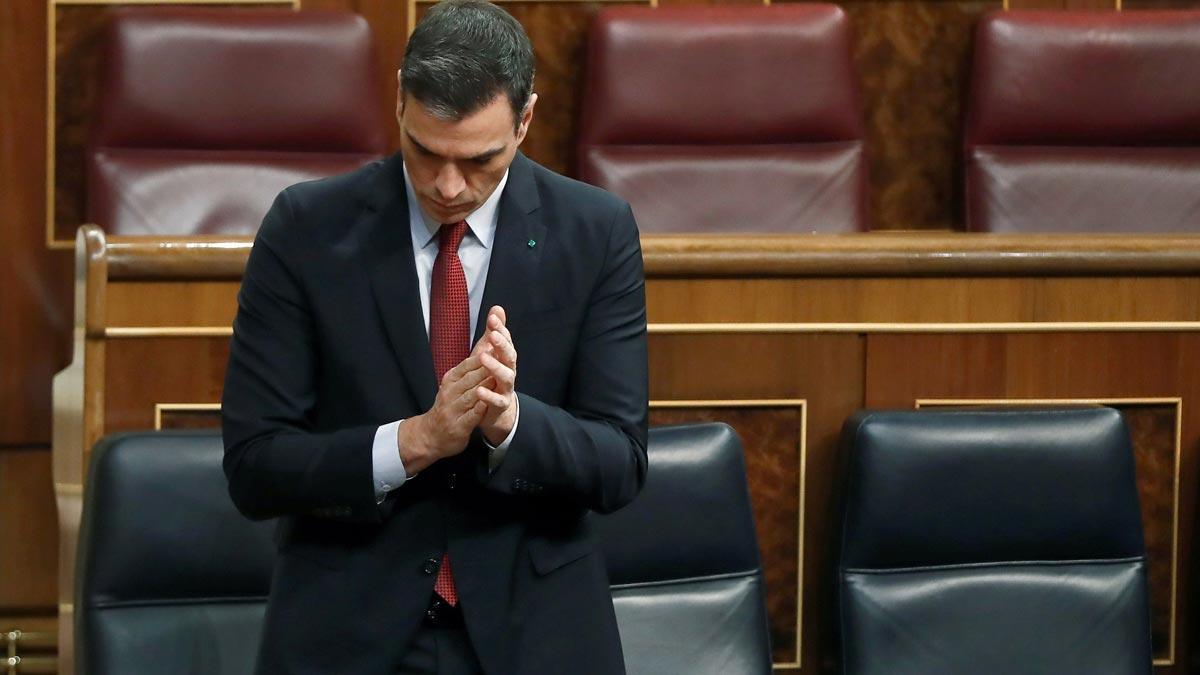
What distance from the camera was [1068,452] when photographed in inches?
32.1

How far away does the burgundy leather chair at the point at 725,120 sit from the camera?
1.14 meters

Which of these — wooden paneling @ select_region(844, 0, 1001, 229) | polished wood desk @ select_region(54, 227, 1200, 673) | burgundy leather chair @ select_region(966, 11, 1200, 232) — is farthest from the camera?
wooden paneling @ select_region(844, 0, 1001, 229)

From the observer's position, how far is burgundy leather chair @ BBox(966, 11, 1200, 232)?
1173 mm

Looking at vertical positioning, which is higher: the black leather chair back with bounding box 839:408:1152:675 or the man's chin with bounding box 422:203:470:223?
the man's chin with bounding box 422:203:470:223

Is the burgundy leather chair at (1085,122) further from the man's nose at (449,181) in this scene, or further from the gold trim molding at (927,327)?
the man's nose at (449,181)

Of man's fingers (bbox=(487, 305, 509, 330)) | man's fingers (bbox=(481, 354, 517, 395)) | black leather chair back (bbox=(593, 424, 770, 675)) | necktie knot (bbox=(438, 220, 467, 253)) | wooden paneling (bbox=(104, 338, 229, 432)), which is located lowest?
black leather chair back (bbox=(593, 424, 770, 675))

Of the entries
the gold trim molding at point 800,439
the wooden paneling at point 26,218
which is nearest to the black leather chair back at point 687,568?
the gold trim molding at point 800,439

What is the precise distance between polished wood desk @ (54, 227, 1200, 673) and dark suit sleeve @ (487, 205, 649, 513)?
251mm

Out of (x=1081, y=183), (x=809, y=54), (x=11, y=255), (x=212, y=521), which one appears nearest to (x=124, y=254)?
(x=212, y=521)

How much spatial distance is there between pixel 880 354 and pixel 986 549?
0.37 feet

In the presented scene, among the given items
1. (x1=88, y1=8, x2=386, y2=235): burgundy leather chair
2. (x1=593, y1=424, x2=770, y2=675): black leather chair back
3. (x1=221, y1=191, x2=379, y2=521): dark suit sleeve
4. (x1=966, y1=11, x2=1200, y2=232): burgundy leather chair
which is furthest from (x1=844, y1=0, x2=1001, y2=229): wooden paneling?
(x1=221, y1=191, x2=379, y2=521): dark suit sleeve

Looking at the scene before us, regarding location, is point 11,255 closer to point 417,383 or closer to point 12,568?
point 12,568

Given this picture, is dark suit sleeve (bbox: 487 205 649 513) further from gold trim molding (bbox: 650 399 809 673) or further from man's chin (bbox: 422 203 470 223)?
gold trim molding (bbox: 650 399 809 673)

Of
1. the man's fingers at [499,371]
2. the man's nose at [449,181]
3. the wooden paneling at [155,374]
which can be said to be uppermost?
the man's nose at [449,181]
